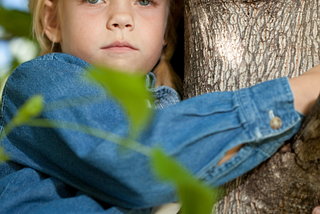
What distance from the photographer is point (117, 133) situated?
86 cm

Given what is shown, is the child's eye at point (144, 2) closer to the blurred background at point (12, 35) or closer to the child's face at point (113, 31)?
the child's face at point (113, 31)

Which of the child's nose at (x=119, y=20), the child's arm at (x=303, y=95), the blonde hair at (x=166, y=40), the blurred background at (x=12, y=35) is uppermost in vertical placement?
the blurred background at (x=12, y=35)

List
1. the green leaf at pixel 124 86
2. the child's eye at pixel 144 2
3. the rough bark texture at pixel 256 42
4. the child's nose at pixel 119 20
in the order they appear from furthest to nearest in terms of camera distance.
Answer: the child's eye at pixel 144 2 < the child's nose at pixel 119 20 < the rough bark texture at pixel 256 42 < the green leaf at pixel 124 86

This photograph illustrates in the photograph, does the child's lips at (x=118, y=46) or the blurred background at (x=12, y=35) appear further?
the child's lips at (x=118, y=46)

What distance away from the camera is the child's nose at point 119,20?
1.33 m

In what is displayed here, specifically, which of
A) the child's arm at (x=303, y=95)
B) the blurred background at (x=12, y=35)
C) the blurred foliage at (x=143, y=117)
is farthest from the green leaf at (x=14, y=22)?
the child's arm at (x=303, y=95)

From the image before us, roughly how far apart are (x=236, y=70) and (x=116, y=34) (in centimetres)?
52

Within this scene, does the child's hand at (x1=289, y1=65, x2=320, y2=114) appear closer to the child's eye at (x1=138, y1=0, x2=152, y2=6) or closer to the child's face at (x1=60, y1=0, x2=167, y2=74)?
the child's face at (x1=60, y1=0, x2=167, y2=74)

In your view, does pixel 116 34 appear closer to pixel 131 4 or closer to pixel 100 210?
pixel 131 4

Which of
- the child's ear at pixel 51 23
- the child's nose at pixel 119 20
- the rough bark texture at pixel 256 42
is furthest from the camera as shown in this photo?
the child's ear at pixel 51 23

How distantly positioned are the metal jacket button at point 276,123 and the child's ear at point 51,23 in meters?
1.20

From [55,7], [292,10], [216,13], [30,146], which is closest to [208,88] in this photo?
[216,13]

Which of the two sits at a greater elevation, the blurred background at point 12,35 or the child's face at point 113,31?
the blurred background at point 12,35

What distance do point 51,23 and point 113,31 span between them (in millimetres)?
564
